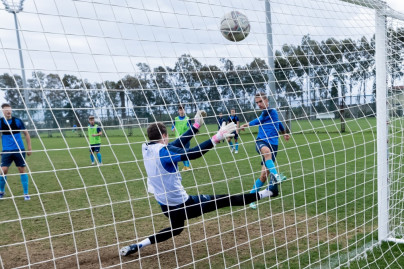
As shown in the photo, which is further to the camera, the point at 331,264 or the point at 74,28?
the point at 331,264

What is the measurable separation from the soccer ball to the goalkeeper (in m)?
0.96

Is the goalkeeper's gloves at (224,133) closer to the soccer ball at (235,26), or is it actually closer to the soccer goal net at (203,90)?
the soccer goal net at (203,90)

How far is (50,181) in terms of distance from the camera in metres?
9.87

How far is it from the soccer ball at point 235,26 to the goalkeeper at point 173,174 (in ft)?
3.14

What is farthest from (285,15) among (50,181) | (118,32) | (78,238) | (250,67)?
(50,181)

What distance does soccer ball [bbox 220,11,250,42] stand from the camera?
4.23m

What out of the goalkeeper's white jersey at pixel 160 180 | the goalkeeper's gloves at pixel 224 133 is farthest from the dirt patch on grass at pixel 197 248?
the goalkeeper's gloves at pixel 224 133

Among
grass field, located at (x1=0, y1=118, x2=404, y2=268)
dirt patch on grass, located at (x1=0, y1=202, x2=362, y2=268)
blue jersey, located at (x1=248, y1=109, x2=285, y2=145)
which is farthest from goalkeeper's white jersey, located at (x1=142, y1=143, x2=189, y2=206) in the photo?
blue jersey, located at (x1=248, y1=109, x2=285, y2=145)

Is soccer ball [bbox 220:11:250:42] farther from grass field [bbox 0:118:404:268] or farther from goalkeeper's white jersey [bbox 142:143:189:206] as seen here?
goalkeeper's white jersey [bbox 142:143:189:206]

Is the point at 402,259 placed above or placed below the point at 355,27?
below

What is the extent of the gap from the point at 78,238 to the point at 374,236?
3553 millimetres

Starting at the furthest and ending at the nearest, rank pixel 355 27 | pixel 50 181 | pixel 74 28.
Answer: pixel 50 181 → pixel 355 27 → pixel 74 28

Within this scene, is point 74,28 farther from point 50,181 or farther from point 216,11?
point 50,181

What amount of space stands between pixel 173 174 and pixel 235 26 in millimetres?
1764
